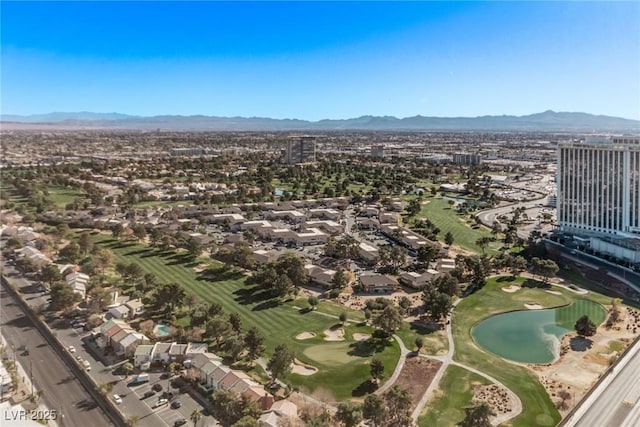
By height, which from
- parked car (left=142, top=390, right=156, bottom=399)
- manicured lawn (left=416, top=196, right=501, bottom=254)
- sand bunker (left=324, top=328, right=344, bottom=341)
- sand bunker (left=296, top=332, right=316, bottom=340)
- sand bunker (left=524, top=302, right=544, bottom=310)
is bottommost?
sand bunker (left=524, top=302, right=544, bottom=310)

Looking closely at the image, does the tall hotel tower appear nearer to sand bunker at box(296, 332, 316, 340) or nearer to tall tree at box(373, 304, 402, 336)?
tall tree at box(373, 304, 402, 336)

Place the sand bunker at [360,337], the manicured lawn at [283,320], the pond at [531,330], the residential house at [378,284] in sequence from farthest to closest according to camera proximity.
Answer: the residential house at [378,284]
the sand bunker at [360,337]
the pond at [531,330]
the manicured lawn at [283,320]

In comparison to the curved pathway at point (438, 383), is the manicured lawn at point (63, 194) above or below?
above

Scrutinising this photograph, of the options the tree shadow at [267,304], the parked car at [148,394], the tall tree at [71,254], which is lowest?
Answer: the parked car at [148,394]

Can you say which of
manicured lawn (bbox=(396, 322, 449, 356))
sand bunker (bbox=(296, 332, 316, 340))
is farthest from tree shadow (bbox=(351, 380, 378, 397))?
sand bunker (bbox=(296, 332, 316, 340))

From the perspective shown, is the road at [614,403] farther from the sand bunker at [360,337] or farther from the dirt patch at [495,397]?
the sand bunker at [360,337]

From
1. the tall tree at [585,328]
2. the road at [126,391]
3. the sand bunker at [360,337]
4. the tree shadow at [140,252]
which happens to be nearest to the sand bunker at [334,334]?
the sand bunker at [360,337]

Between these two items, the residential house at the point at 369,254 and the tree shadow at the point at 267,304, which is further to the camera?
the residential house at the point at 369,254
